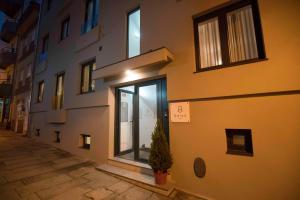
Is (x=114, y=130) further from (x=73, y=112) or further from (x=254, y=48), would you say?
(x=254, y=48)

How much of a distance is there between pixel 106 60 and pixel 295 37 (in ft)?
16.2

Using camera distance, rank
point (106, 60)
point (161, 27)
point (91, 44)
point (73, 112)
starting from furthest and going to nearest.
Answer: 1. point (73, 112)
2. point (91, 44)
3. point (106, 60)
4. point (161, 27)

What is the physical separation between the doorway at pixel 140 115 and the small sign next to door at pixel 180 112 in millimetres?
370

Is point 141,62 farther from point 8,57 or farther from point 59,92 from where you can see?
point 8,57

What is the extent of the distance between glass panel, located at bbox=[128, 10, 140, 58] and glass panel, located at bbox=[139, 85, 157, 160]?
1431mm

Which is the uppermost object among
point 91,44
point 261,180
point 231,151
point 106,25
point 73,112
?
point 106,25

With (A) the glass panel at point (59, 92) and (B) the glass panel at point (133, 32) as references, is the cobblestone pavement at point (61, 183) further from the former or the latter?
(B) the glass panel at point (133, 32)

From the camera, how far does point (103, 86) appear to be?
5.21 meters

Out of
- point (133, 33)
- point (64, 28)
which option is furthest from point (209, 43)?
point (64, 28)

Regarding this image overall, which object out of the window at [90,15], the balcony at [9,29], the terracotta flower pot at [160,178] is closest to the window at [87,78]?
the window at [90,15]

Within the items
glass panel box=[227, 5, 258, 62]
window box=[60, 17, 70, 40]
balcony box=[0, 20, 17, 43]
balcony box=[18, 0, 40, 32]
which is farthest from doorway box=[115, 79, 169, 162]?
balcony box=[0, 20, 17, 43]

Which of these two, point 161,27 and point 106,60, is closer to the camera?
point 161,27

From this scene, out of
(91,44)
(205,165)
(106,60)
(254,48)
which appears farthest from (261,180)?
(91,44)

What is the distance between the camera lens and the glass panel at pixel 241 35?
287 centimetres
